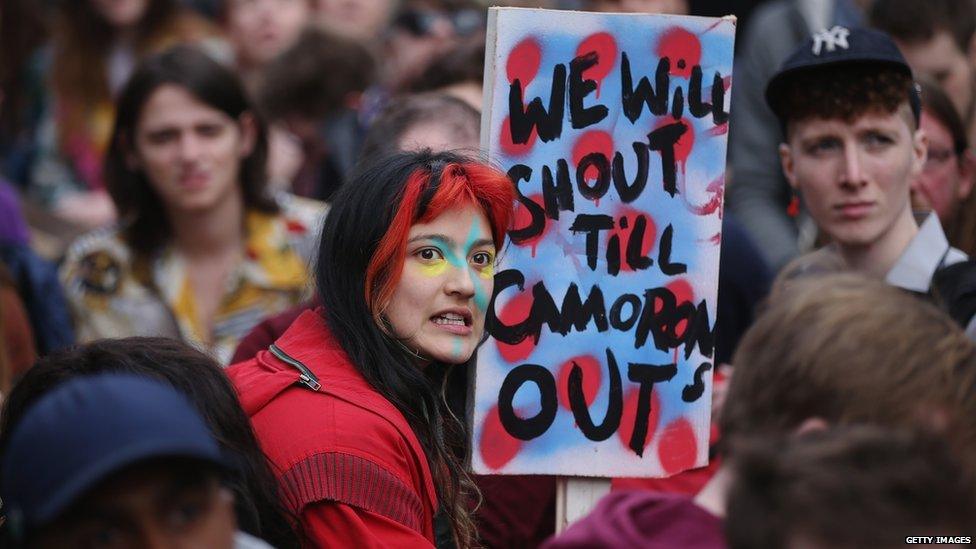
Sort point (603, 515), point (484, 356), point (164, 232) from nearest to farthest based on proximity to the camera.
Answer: point (603, 515), point (484, 356), point (164, 232)

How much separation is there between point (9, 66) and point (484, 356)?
15.3 feet

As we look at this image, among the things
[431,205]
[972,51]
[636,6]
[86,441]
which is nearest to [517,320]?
[431,205]

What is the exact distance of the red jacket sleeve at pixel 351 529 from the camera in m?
2.80

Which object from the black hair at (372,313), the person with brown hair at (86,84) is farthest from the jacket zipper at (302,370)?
the person with brown hair at (86,84)

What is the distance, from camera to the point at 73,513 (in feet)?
6.65

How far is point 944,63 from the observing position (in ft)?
18.1

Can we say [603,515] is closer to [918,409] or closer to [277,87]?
[918,409]

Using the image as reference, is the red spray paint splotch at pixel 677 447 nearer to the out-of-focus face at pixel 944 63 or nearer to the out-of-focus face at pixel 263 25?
the out-of-focus face at pixel 944 63

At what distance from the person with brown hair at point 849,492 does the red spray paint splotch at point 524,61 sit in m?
1.63

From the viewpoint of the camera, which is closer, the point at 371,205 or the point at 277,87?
the point at 371,205

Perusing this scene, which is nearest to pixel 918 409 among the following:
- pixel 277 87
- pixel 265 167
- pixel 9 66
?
pixel 265 167

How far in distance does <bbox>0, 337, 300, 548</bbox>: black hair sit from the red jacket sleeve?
44mm

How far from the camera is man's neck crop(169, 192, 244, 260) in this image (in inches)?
219

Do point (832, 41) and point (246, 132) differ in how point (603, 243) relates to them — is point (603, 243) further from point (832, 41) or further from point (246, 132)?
point (246, 132)
